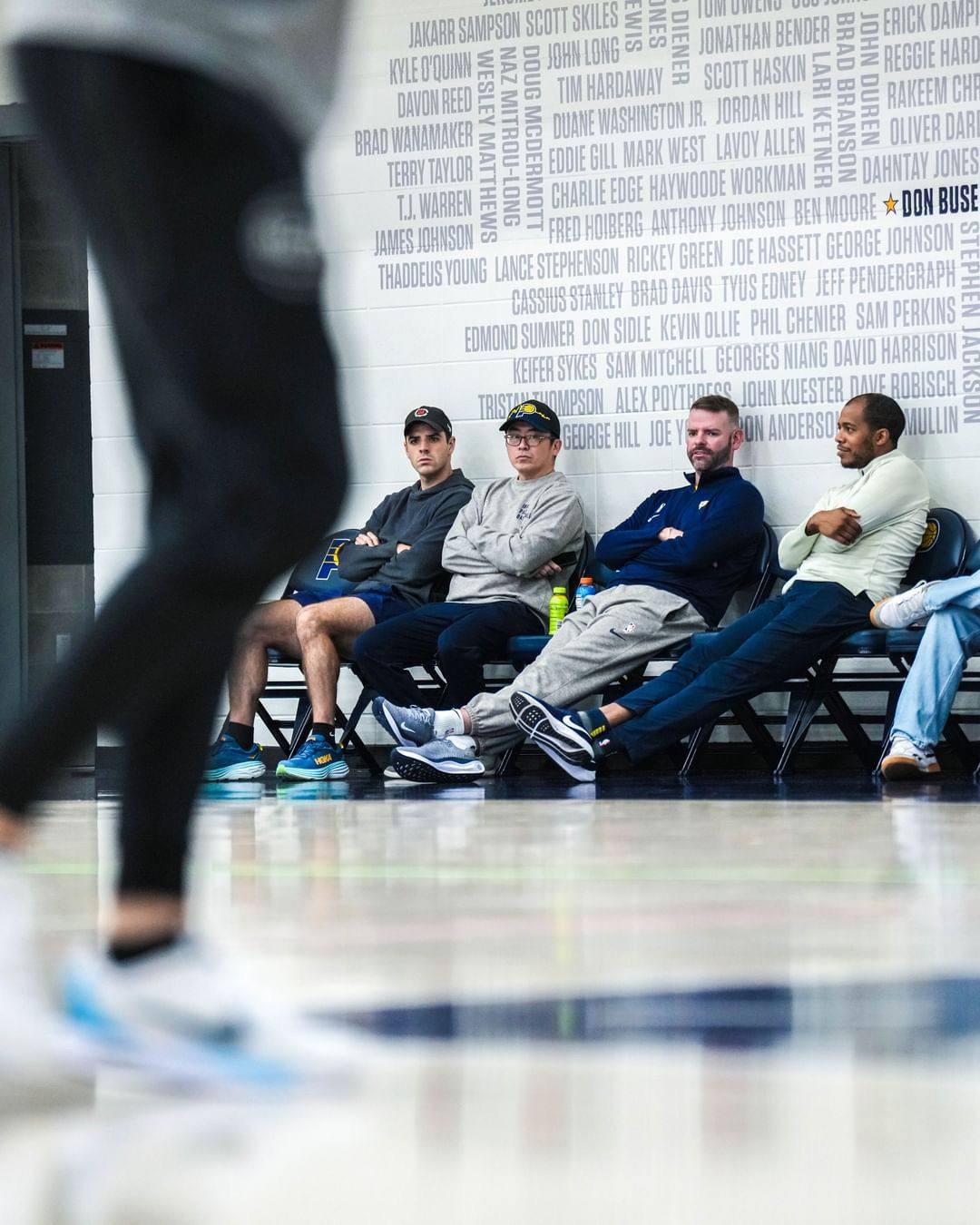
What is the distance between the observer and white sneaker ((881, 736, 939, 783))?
4930 millimetres

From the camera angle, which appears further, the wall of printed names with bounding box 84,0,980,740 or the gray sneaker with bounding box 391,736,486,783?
the wall of printed names with bounding box 84,0,980,740

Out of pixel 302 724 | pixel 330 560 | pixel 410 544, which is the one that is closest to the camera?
pixel 302 724

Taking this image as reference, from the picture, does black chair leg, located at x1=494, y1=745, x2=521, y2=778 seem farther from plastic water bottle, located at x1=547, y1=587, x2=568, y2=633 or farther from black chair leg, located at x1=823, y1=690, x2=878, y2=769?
black chair leg, located at x1=823, y1=690, x2=878, y2=769

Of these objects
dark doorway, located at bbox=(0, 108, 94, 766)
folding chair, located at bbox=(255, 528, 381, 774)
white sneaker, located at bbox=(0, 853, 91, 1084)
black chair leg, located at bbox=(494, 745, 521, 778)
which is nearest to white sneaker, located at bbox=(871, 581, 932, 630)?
black chair leg, located at bbox=(494, 745, 521, 778)

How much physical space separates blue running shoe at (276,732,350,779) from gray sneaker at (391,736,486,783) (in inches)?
11.2

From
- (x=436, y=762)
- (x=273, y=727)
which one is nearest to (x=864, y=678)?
(x=436, y=762)

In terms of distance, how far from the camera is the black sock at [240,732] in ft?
18.2

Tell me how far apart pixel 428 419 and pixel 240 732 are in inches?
57.6

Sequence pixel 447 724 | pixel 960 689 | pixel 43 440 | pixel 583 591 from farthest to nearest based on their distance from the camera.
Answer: pixel 43 440
pixel 583 591
pixel 960 689
pixel 447 724

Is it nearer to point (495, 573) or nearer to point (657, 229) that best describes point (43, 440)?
point (495, 573)

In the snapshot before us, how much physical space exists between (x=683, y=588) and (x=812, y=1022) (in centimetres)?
420

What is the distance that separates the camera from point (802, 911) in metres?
2.21

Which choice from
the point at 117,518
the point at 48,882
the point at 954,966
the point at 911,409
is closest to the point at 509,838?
the point at 48,882

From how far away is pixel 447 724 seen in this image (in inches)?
209
